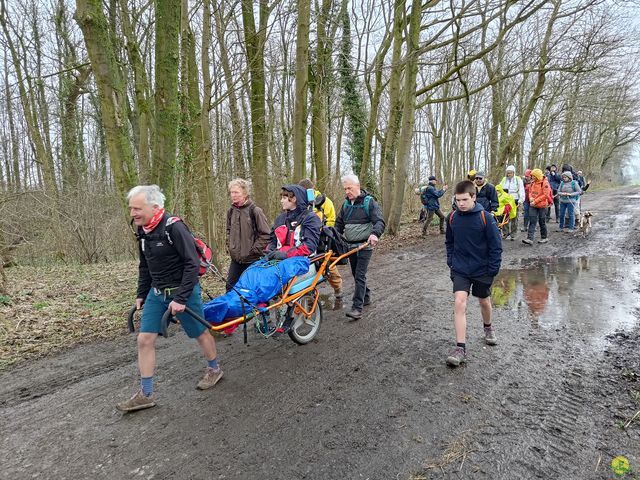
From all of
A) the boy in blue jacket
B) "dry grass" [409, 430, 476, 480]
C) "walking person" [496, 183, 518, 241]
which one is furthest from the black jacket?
"walking person" [496, 183, 518, 241]

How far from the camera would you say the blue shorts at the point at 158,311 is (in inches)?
151

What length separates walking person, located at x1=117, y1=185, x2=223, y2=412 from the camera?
11.9ft

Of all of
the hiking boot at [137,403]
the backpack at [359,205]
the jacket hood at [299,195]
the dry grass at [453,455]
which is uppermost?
the jacket hood at [299,195]

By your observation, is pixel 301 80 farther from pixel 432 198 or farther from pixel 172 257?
pixel 172 257

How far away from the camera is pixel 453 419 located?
3.33 metres

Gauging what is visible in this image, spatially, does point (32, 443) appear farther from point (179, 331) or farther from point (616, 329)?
point (616, 329)

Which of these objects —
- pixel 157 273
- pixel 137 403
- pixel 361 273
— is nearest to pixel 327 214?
pixel 361 273

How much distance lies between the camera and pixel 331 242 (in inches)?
229

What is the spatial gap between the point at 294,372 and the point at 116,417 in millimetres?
1759

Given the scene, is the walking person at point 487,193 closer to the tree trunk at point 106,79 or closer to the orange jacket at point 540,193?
the orange jacket at point 540,193

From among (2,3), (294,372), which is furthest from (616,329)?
(2,3)

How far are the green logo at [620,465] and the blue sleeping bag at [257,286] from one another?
10.4 feet

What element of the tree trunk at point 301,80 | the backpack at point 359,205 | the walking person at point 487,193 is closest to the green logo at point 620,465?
the backpack at point 359,205

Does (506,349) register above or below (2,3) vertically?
below
